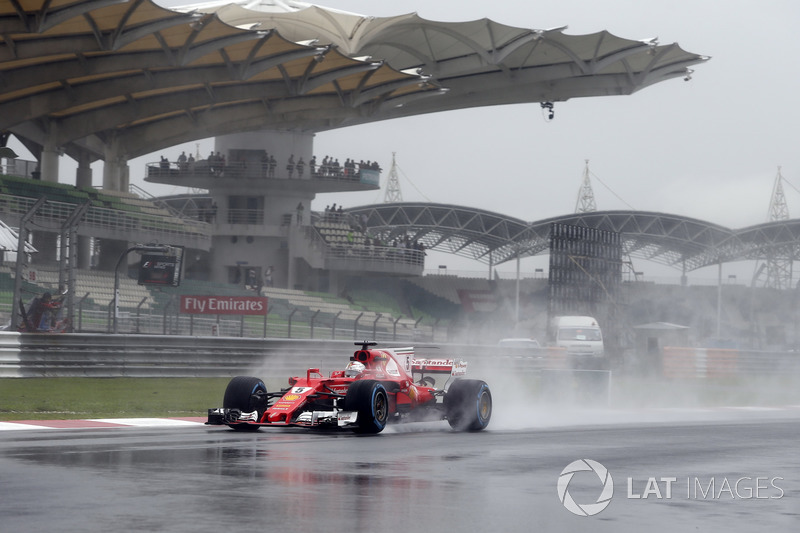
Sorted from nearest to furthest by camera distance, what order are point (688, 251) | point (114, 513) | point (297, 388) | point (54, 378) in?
point (114, 513) < point (297, 388) < point (54, 378) < point (688, 251)

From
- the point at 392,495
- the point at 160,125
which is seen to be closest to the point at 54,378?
the point at 392,495

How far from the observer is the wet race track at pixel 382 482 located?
7371mm

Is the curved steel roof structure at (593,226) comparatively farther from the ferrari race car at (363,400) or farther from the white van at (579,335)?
the ferrari race car at (363,400)

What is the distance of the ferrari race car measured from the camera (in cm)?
1455

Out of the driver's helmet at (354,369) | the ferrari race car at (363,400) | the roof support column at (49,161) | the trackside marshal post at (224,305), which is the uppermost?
the roof support column at (49,161)

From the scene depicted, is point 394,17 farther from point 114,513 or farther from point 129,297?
point 114,513

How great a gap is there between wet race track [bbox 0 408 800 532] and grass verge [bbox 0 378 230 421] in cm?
264

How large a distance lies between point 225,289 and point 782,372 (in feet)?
72.9

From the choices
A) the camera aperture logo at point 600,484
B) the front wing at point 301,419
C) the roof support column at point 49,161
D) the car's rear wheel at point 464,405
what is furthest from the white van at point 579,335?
the camera aperture logo at point 600,484

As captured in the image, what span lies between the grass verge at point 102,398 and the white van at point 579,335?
19336 millimetres

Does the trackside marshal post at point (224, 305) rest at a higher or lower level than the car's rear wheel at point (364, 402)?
higher

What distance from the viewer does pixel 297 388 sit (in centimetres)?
1495

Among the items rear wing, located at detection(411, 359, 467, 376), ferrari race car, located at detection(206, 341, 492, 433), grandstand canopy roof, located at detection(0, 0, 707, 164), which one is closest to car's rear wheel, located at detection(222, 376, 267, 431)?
ferrari race car, located at detection(206, 341, 492, 433)

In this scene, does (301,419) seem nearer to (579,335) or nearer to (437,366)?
(437,366)
